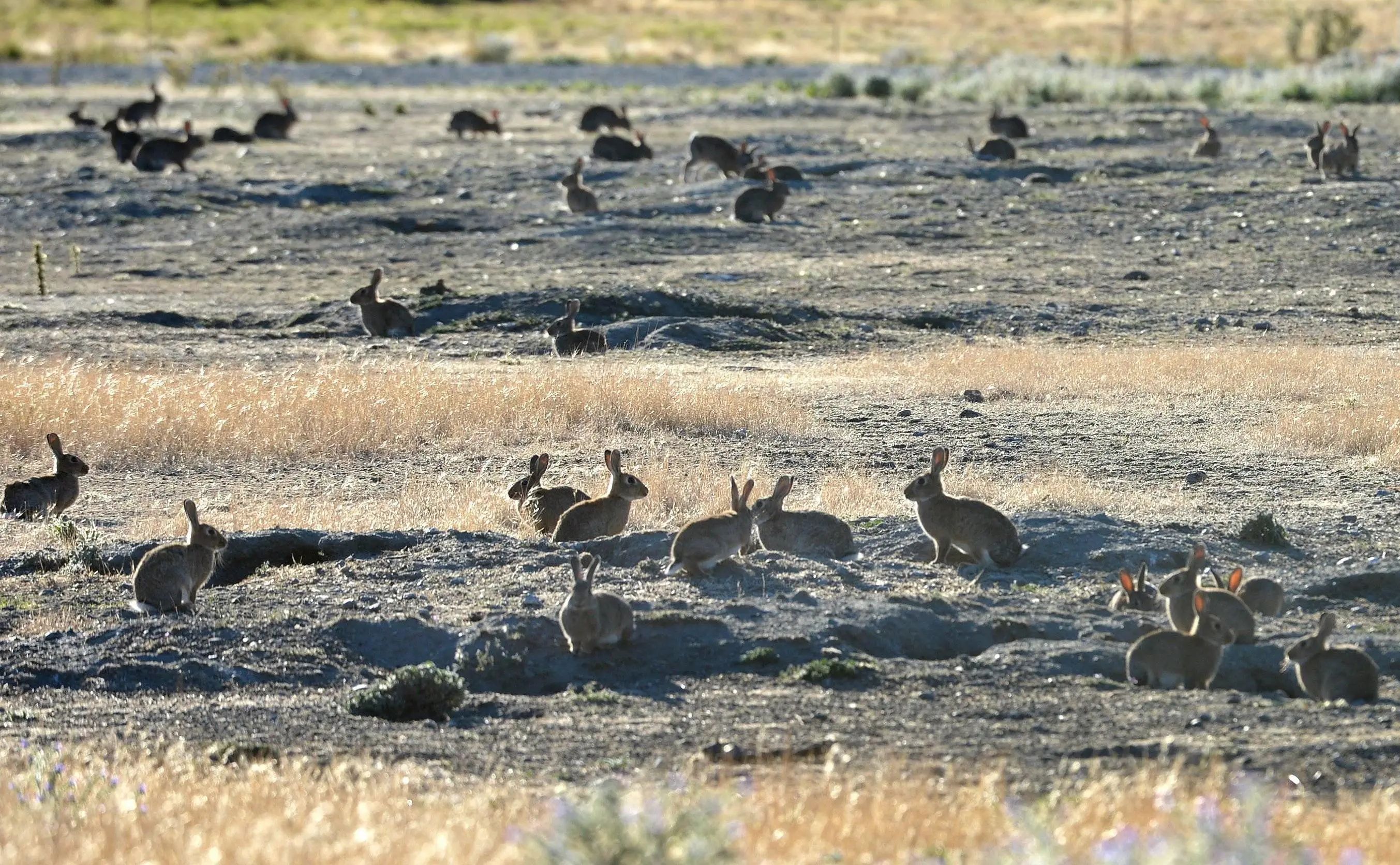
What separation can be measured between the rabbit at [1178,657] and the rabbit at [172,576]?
4712mm

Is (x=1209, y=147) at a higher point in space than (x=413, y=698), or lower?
higher

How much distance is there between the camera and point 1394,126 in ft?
122

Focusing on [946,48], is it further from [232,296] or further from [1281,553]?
[1281,553]

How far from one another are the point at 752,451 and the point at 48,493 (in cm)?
486

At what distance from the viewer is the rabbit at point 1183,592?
→ 9.48 meters

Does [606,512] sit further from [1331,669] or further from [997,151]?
[997,151]

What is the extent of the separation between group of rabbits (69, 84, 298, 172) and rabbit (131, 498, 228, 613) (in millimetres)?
24391

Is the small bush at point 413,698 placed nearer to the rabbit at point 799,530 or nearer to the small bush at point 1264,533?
the rabbit at point 799,530

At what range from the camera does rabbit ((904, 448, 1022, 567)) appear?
417 inches

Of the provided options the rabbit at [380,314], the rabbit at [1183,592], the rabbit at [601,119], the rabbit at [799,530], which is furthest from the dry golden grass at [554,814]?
the rabbit at [601,119]

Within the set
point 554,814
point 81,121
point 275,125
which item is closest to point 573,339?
point 554,814

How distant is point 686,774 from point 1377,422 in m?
8.76

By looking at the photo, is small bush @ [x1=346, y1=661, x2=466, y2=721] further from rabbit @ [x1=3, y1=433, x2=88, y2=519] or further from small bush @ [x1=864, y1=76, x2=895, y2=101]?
small bush @ [x1=864, y1=76, x2=895, y2=101]

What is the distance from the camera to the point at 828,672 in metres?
8.78
